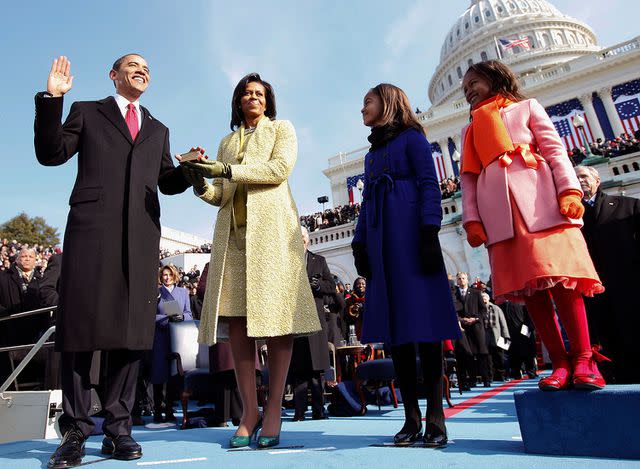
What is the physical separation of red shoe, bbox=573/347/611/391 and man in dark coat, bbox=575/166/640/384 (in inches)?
70.2

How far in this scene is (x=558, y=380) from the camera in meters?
1.88

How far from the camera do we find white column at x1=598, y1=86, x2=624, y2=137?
1227 inches

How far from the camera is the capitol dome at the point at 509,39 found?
175 ft

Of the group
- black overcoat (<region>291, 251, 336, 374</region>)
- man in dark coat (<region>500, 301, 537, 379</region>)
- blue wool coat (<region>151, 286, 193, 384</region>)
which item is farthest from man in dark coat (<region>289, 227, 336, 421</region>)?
man in dark coat (<region>500, 301, 537, 379</region>)

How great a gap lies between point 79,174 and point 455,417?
3.35m

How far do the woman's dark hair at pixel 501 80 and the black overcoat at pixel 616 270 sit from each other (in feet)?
5.31

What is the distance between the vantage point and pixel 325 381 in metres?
5.71

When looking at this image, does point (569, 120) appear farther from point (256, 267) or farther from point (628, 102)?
point (256, 267)

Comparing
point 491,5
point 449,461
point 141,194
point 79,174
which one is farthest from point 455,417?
point 491,5

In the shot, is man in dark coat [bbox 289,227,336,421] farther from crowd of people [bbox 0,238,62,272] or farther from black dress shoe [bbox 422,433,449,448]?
crowd of people [bbox 0,238,62,272]

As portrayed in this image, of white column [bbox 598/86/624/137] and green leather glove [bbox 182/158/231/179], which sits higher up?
white column [bbox 598/86/624/137]

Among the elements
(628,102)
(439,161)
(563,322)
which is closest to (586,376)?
(563,322)

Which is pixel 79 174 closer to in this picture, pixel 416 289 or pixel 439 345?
pixel 416 289

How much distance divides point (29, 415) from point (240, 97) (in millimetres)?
2889
